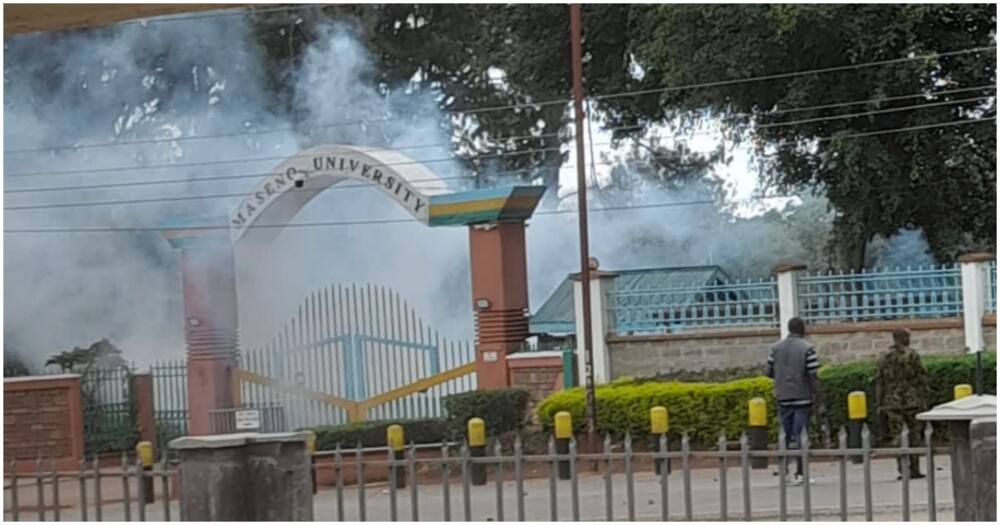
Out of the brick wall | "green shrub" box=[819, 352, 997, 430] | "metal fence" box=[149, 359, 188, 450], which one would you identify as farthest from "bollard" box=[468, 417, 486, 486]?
"metal fence" box=[149, 359, 188, 450]

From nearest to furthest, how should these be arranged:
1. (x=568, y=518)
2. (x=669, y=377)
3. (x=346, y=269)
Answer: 1. (x=568, y=518)
2. (x=669, y=377)
3. (x=346, y=269)

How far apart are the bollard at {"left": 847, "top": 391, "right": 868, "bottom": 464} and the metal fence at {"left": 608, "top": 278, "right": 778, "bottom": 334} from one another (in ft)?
5.53

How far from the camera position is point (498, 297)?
42.2 ft

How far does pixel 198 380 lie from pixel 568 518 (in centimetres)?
645

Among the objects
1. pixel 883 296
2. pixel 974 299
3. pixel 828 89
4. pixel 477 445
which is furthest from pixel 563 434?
pixel 828 89

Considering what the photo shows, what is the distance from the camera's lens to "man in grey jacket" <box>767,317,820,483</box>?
8.77 meters

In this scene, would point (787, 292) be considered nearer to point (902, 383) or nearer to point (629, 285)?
point (902, 383)

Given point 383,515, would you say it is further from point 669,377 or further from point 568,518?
point 669,377

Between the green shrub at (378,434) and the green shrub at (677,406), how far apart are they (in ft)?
3.40

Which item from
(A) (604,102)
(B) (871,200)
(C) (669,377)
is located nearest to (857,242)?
(B) (871,200)

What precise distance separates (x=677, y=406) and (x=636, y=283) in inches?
226

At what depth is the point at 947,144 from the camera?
54.0 ft

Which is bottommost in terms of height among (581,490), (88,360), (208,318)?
(581,490)

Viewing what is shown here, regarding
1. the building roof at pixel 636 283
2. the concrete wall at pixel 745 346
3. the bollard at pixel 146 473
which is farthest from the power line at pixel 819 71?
the bollard at pixel 146 473
